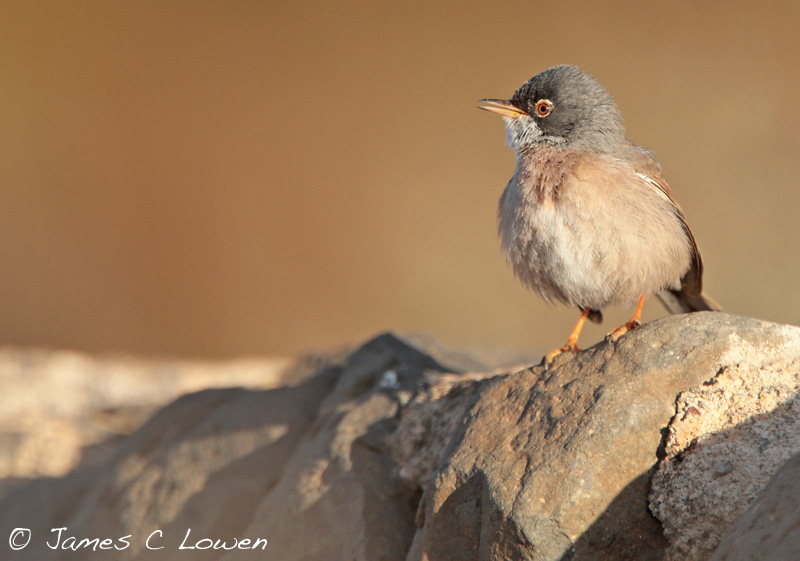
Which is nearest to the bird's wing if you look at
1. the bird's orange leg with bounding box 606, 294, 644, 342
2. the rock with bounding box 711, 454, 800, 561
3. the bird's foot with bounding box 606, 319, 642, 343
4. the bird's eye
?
the bird's orange leg with bounding box 606, 294, 644, 342

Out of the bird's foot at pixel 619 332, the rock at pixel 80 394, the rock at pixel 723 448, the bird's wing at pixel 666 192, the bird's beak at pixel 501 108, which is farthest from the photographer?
the rock at pixel 80 394

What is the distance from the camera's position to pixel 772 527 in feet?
6.01

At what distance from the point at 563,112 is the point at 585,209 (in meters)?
0.76

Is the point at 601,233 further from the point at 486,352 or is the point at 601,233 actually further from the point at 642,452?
the point at 486,352

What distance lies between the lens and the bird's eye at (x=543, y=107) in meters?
3.80

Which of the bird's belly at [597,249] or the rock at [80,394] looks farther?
the rock at [80,394]

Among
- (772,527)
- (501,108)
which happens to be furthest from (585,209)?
(772,527)

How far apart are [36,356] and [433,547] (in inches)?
349

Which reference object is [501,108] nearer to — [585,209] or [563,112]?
[563,112]

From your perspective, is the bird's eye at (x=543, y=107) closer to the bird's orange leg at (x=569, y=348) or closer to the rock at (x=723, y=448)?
the bird's orange leg at (x=569, y=348)

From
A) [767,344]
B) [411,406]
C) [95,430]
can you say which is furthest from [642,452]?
[95,430]

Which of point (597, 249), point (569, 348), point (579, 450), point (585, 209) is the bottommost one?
point (579, 450)

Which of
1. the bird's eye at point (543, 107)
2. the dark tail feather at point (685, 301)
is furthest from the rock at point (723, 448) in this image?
the bird's eye at point (543, 107)

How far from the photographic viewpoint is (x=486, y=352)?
664cm
